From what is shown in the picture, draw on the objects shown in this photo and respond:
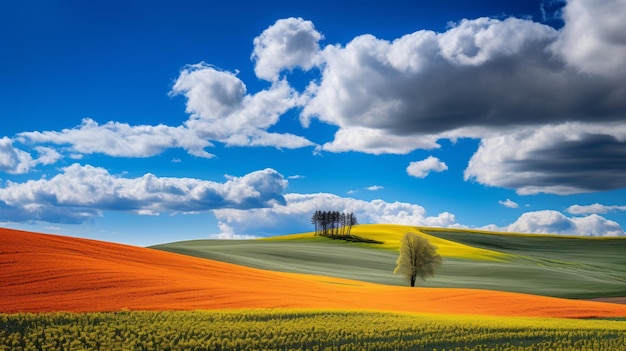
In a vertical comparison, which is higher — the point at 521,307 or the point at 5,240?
the point at 5,240

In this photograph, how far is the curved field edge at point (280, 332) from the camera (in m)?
16.6

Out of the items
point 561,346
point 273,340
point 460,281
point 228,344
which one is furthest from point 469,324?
point 460,281

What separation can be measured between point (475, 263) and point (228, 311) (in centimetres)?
5363

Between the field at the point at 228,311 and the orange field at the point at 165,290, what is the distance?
0.08 meters

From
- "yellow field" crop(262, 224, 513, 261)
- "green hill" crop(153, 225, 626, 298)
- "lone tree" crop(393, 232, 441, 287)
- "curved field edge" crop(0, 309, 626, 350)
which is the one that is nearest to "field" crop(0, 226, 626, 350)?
"curved field edge" crop(0, 309, 626, 350)

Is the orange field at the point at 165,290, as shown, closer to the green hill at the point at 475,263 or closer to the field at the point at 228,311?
the field at the point at 228,311

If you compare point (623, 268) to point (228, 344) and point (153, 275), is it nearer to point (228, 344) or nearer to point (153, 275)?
point (153, 275)

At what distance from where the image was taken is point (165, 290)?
27016 millimetres

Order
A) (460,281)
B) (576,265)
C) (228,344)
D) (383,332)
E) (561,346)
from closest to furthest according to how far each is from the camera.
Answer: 1. (228,344)
2. (561,346)
3. (383,332)
4. (460,281)
5. (576,265)

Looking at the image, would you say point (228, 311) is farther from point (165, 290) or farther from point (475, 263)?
point (475, 263)

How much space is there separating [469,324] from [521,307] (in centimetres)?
1137

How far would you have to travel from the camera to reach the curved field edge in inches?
653

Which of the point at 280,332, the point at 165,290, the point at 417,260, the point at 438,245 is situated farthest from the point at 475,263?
the point at 280,332

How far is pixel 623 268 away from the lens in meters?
78.2
